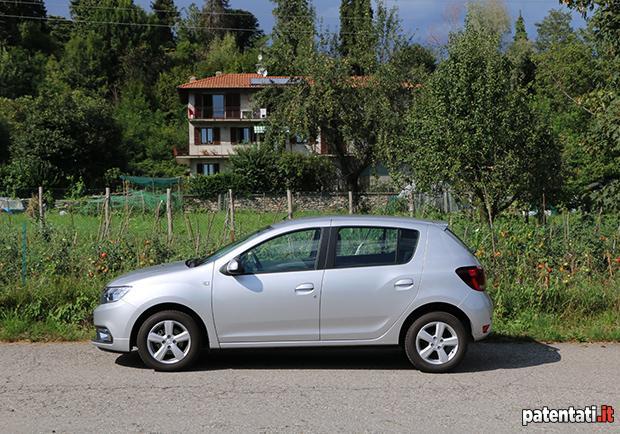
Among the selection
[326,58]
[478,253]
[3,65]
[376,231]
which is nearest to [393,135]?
[326,58]

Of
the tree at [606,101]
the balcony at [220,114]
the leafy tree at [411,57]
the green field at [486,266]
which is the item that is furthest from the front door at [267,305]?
the balcony at [220,114]

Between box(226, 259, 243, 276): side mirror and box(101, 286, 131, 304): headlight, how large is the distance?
1054 millimetres

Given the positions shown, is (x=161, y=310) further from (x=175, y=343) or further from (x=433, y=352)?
(x=433, y=352)

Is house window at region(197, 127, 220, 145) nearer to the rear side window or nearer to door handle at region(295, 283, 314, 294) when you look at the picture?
the rear side window

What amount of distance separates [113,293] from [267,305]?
1.64 metres

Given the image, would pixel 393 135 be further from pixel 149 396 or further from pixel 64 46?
pixel 64 46

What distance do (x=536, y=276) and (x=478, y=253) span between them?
2.90 feet

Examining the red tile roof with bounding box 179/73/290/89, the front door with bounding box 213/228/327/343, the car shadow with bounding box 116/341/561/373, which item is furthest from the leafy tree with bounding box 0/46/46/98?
the front door with bounding box 213/228/327/343

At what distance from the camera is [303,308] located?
756cm

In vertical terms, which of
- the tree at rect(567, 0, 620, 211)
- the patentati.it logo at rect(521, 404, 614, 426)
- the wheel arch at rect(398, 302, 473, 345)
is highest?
the tree at rect(567, 0, 620, 211)

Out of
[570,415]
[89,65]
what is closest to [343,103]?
[570,415]

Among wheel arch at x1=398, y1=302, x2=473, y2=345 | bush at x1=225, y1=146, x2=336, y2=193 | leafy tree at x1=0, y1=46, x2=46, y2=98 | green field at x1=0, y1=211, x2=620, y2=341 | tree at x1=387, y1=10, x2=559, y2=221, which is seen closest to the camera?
wheel arch at x1=398, y1=302, x2=473, y2=345

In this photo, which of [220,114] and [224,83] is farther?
[224,83]

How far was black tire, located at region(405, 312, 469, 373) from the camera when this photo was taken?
758 cm
